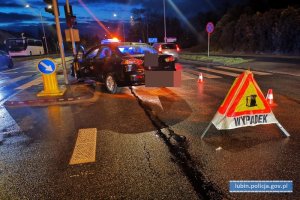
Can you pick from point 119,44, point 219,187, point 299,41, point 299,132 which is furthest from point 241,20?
point 219,187

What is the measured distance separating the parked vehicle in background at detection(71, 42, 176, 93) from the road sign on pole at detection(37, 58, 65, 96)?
5.10 ft

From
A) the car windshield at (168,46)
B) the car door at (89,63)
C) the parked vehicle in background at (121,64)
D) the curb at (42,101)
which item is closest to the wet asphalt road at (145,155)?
the curb at (42,101)

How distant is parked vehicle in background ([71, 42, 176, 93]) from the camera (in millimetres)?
8445

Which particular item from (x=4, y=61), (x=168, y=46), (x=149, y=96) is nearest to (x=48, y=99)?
(x=149, y=96)

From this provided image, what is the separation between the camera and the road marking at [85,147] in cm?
403

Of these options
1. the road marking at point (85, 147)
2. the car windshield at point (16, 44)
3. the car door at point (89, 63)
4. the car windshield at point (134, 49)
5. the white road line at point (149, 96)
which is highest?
the car windshield at point (16, 44)

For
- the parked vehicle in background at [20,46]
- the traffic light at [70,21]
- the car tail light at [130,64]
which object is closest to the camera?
the car tail light at [130,64]

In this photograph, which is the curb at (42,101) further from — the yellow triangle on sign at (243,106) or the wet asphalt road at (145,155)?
the yellow triangle on sign at (243,106)

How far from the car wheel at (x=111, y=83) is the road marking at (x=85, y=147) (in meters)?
3.68

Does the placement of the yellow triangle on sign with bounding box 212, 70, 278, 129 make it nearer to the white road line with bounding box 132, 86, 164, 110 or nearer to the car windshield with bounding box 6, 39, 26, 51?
the white road line with bounding box 132, 86, 164, 110

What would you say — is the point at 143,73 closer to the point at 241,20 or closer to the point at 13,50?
the point at 241,20

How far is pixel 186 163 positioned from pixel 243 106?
148cm

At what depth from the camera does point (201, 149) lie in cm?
424

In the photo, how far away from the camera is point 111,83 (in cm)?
913
